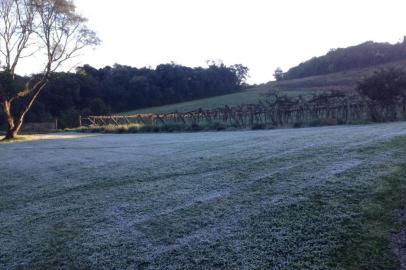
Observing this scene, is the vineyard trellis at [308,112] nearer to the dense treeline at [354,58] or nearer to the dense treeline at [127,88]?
the dense treeline at [127,88]

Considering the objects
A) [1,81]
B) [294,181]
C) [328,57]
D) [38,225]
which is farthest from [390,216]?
[328,57]

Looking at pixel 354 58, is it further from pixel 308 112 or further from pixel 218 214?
pixel 218 214

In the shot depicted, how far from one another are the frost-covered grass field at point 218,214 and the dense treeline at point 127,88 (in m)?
44.8

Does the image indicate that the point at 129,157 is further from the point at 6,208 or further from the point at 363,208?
the point at 363,208

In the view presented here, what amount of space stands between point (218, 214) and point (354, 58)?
66.4 metres

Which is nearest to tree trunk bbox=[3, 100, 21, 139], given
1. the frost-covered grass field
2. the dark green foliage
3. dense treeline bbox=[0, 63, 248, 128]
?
the frost-covered grass field

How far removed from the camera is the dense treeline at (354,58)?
204 ft

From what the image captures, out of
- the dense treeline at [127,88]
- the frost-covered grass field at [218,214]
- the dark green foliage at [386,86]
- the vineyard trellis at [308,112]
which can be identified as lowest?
the frost-covered grass field at [218,214]

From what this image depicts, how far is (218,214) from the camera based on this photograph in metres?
5.21

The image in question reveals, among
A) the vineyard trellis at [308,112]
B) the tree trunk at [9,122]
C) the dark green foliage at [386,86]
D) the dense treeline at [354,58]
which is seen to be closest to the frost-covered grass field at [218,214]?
the vineyard trellis at [308,112]

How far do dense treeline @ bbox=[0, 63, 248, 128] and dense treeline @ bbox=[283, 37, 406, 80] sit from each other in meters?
17.0

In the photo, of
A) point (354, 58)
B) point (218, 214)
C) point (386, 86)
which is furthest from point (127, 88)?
point (218, 214)

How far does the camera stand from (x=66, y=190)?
7.42 meters

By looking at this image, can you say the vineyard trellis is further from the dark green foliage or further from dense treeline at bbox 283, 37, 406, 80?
dense treeline at bbox 283, 37, 406, 80
